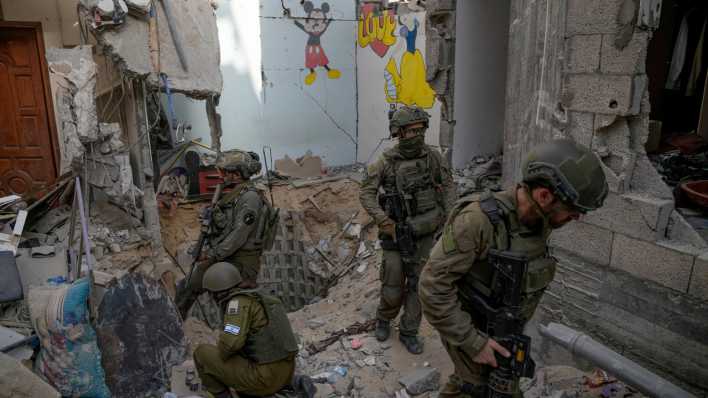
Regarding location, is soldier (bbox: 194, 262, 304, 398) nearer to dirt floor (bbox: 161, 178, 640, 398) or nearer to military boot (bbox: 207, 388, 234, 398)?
military boot (bbox: 207, 388, 234, 398)

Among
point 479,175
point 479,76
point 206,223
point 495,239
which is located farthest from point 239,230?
point 479,76

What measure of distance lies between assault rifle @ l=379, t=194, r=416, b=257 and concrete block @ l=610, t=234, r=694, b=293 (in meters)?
1.49

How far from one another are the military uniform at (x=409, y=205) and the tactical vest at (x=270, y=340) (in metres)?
1.19

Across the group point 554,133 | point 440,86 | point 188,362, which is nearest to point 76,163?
point 188,362

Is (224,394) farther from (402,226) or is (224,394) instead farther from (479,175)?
(479,175)

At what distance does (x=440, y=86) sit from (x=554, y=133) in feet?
8.30

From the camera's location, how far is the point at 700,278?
2.87 m

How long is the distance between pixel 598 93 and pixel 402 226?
1748 millimetres

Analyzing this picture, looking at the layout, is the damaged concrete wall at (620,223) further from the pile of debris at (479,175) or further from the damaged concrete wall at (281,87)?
the damaged concrete wall at (281,87)

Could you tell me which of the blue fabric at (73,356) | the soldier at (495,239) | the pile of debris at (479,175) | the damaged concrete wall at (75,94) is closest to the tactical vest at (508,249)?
the soldier at (495,239)

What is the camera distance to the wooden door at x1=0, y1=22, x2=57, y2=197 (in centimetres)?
633

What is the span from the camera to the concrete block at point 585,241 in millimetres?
3424

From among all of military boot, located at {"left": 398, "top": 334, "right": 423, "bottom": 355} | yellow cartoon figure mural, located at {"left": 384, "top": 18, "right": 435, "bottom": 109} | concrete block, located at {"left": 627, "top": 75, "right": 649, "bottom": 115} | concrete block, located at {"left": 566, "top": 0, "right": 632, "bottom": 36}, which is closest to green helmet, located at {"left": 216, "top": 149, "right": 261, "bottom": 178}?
military boot, located at {"left": 398, "top": 334, "right": 423, "bottom": 355}

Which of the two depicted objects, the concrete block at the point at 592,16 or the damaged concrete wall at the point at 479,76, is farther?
the damaged concrete wall at the point at 479,76
